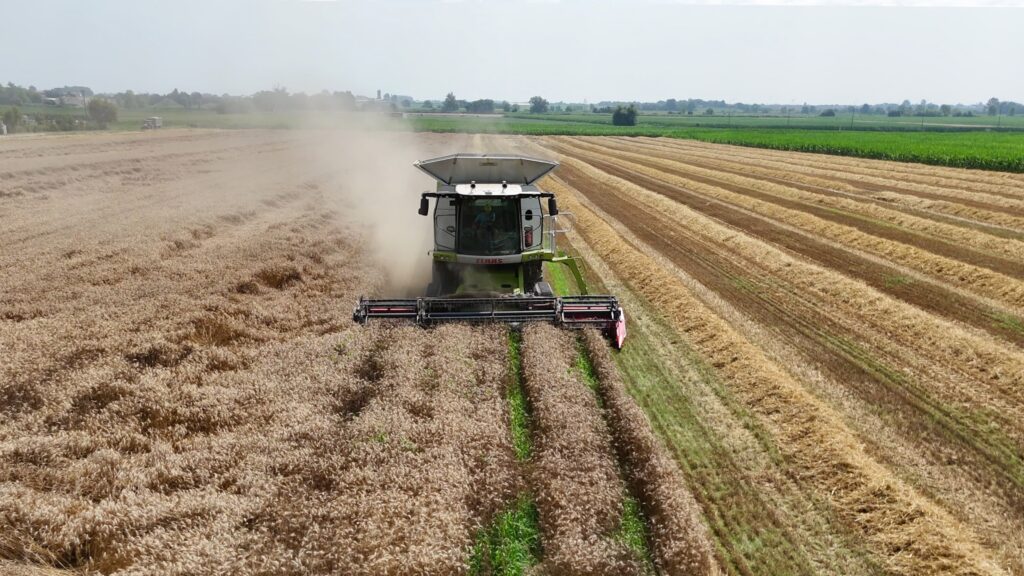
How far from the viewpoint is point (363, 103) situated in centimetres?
4612

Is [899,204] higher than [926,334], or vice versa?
[899,204]

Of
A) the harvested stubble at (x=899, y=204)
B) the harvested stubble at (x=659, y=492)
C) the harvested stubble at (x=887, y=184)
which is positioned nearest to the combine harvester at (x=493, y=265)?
the harvested stubble at (x=659, y=492)

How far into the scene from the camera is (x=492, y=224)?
11.9 metres

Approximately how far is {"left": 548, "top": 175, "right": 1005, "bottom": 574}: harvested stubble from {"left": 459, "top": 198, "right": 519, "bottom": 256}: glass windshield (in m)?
3.87

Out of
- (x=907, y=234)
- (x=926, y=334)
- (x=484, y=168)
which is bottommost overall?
(x=926, y=334)

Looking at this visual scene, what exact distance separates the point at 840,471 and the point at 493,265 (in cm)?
715

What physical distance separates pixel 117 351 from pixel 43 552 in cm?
531

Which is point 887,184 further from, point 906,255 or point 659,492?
point 659,492

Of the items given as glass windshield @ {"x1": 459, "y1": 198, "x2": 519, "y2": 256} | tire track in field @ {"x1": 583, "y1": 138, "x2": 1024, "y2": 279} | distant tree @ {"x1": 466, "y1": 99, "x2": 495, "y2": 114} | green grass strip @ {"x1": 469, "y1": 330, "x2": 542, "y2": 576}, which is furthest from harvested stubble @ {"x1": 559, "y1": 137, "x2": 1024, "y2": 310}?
distant tree @ {"x1": 466, "y1": 99, "x2": 495, "y2": 114}

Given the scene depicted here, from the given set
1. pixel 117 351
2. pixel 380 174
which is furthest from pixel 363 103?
pixel 117 351

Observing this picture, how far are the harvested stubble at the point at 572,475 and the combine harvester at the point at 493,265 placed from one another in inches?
67.3

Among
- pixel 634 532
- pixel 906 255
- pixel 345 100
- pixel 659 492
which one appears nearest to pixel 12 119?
pixel 345 100

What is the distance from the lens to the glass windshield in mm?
11898

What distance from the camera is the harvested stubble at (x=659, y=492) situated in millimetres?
5531
